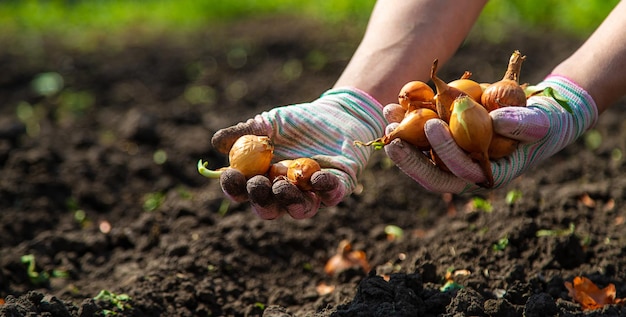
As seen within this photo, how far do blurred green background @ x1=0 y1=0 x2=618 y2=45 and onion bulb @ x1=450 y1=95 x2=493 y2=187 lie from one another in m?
3.81

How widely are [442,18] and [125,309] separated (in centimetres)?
142

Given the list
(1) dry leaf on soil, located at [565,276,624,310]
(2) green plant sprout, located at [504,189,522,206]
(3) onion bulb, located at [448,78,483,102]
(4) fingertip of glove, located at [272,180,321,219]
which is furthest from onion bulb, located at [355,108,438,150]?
(2) green plant sprout, located at [504,189,522,206]

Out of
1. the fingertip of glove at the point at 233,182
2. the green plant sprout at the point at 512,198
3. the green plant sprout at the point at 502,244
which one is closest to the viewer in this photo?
the fingertip of glove at the point at 233,182

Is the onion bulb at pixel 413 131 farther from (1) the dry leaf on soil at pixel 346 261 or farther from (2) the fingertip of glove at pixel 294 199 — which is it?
(1) the dry leaf on soil at pixel 346 261

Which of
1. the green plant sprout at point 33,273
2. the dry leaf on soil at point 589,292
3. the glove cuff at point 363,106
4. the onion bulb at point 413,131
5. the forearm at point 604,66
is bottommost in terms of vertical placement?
the green plant sprout at point 33,273

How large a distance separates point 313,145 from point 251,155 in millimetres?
305

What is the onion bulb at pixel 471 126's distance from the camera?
2.03 meters

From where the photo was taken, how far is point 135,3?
793cm

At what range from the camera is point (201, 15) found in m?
6.99

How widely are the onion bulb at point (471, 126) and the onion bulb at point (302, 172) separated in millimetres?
393

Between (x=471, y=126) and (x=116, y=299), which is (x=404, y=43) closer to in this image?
(x=471, y=126)

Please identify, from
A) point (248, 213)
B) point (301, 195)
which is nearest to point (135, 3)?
point (248, 213)

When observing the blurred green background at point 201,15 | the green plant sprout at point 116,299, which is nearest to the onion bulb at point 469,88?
the green plant sprout at point 116,299

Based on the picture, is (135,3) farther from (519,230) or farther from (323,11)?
(519,230)
